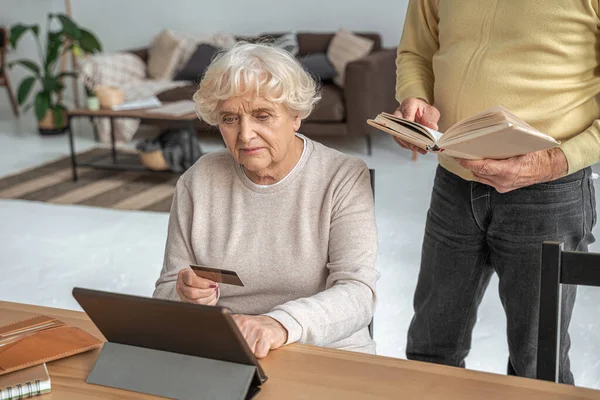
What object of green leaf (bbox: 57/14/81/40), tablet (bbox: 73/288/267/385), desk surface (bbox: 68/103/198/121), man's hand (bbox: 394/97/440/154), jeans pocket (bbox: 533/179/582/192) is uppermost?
man's hand (bbox: 394/97/440/154)

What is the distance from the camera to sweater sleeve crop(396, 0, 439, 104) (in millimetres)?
1811

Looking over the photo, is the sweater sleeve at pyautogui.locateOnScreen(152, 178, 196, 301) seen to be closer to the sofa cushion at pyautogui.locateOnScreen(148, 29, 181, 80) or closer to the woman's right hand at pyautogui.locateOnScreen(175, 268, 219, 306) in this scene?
the woman's right hand at pyautogui.locateOnScreen(175, 268, 219, 306)

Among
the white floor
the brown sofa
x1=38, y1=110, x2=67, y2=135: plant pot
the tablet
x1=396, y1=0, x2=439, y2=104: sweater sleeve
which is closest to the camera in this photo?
the tablet

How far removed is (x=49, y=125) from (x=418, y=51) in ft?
18.3

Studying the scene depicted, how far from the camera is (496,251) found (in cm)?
171

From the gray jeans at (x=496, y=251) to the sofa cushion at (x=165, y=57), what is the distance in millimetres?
5179

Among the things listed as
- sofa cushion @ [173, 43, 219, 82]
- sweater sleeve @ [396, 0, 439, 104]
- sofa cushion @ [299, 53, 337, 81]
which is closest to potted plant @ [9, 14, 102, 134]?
sofa cushion @ [173, 43, 219, 82]

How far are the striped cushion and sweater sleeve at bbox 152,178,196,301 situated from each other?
4.35 metres

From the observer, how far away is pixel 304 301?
1465 millimetres

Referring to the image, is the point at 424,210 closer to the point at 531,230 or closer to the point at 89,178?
the point at 89,178

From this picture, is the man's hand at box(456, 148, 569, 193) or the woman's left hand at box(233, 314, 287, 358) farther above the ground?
the man's hand at box(456, 148, 569, 193)

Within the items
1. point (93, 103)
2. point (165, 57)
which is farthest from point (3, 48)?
point (93, 103)

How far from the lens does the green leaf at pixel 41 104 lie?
21.7 feet

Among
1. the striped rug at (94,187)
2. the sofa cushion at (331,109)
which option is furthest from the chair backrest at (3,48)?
the sofa cushion at (331,109)
